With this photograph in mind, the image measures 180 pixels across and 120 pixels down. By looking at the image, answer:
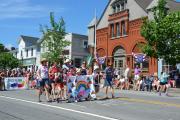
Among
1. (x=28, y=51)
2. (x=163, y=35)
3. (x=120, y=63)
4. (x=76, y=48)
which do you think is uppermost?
(x=28, y=51)

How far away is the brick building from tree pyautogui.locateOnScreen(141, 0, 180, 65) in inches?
353

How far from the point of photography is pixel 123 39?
45.8 metres

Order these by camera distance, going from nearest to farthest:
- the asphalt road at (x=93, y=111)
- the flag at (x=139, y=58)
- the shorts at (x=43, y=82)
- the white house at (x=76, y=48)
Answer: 1. the asphalt road at (x=93, y=111)
2. the shorts at (x=43, y=82)
3. the flag at (x=139, y=58)
4. the white house at (x=76, y=48)

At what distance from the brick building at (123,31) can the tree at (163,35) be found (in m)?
8.98

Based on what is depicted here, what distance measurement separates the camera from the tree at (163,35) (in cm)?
3058

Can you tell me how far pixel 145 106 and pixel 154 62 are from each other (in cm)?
2547

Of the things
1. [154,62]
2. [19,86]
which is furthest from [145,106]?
[154,62]

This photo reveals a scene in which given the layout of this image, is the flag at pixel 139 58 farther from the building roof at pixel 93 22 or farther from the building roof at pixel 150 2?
the building roof at pixel 93 22

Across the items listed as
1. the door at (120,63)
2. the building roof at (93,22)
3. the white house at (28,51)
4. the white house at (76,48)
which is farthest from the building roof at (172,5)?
the white house at (28,51)

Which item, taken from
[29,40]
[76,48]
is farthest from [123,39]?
Result: [29,40]

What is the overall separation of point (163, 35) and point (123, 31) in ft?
51.5

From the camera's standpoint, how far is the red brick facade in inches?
1697

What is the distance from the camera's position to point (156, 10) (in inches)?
1277

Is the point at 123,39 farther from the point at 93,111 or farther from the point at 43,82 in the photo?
the point at 93,111
